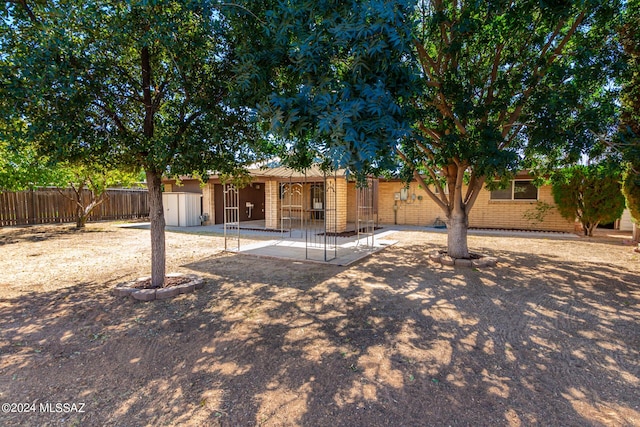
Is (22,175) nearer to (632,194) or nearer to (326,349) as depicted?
(326,349)

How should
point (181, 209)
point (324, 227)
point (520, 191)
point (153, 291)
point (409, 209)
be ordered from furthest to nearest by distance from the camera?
point (409, 209) < point (181, 209) < point (520, 191) < point (324, 227) < point (153, 291)

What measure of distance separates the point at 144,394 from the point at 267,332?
1.36 metres

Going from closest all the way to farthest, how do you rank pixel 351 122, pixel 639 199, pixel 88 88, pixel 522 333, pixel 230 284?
pixel 351 122 < pixel 522 333 < pixel 88 88 < pixel 230 284 < pixel 639 199

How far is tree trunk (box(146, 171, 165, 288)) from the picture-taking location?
4.80 meters

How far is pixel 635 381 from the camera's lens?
8.50 ft

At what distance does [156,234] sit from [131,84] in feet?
7.43

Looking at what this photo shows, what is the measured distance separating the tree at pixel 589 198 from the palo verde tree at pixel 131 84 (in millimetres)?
10660

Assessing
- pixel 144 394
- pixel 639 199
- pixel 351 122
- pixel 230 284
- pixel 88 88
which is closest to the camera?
pixel 351 122

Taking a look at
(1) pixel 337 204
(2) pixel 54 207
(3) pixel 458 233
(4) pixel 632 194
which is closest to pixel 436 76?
(3) pixel 458 233

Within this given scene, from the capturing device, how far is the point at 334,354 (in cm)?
305

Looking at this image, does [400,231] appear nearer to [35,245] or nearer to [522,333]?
[522,333]

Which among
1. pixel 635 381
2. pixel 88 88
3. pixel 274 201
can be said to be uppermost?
pixel 88 88

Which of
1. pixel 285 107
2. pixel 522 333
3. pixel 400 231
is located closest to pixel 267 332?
pixel 285 107

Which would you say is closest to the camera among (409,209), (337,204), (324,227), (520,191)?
(324,227)
